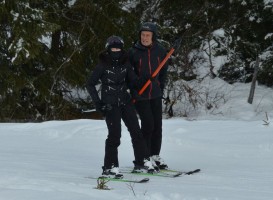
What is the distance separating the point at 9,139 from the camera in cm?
883

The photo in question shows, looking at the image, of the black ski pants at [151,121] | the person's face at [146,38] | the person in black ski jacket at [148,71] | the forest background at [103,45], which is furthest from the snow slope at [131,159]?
the forest background at [103,45]

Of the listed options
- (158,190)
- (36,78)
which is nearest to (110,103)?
(158,190)

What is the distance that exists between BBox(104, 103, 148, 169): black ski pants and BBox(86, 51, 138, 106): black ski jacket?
4.0 inches

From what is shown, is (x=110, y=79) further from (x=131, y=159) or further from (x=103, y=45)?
(x=103, y=45)

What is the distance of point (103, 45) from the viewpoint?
15359 millimetres

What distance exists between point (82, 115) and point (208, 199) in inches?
467

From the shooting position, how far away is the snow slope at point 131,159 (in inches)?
181

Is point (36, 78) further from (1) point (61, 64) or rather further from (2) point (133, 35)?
(2) point (133, 35)

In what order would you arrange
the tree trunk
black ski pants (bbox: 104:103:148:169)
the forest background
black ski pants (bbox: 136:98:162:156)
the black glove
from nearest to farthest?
black ski pants (bbox: 104:103:148:169) → the black glove → black ski pants (bbox: 136:98:162:156) → the forest background → the tree trunk

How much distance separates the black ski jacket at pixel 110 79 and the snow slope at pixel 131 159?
0.83 meters

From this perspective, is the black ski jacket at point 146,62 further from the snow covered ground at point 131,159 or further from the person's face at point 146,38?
the snow covered ground at point 131,159

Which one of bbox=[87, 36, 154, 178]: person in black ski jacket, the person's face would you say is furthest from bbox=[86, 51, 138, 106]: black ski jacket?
the person's face

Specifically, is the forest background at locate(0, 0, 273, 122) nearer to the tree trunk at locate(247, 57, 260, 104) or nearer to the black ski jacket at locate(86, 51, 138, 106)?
the tree trunk at locate(247, 57, 260, 104)

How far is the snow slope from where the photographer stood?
4.60 metres
